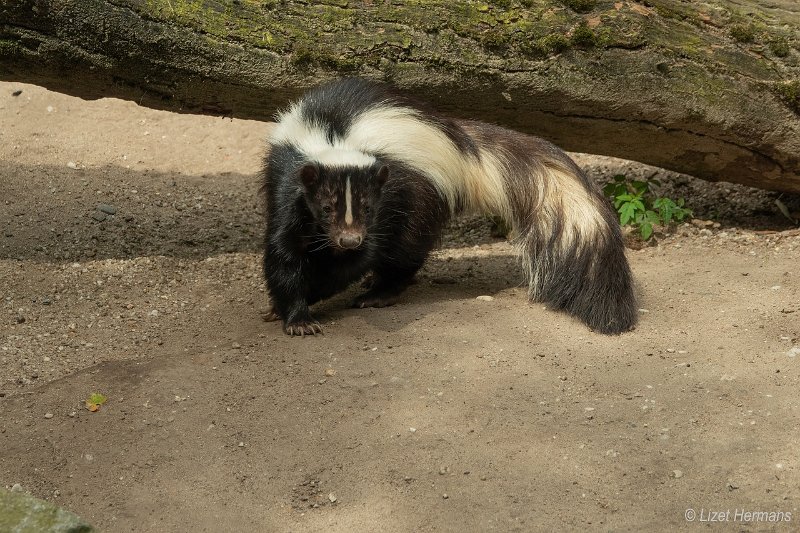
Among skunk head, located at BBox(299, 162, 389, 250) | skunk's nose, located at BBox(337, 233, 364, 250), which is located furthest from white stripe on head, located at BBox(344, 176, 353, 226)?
skunk's nose, located at BBox(337, 233, 364, 250)

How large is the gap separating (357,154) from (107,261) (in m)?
2.67

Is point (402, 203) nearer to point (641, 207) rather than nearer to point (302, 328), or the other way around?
point (302, 328)

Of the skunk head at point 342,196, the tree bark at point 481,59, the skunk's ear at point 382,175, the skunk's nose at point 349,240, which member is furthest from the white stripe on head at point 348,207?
the tree bark at point 481,59

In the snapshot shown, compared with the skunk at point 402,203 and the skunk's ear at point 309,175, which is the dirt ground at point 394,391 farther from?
the skunk's ear at point 309,175

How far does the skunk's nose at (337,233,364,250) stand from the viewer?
665 centimetres

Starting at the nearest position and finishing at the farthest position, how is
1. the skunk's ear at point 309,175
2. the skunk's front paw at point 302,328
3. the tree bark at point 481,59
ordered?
the skunk's ear at point 309,175
the skunk's front paw at point 302,328
the tree bark at point 481,59

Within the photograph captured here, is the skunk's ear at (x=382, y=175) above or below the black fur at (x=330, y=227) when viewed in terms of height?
above

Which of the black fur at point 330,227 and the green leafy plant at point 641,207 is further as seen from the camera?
the green leafy plant at point 641,207

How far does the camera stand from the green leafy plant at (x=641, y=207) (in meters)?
8.60

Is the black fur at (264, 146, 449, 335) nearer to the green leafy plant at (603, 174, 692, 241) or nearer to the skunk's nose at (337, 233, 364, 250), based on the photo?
the skunk's nose at (337, 233, 364, 250)

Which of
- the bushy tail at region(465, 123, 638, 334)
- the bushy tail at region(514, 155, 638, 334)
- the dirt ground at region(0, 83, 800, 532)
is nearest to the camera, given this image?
the dirt ground at region(0, 83, 800, 532)

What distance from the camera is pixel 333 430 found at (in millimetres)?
5441

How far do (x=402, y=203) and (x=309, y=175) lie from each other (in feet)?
2.80

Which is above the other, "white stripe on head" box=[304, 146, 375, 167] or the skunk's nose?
"white stripe on head" box=[304, 146, 375, 167]
